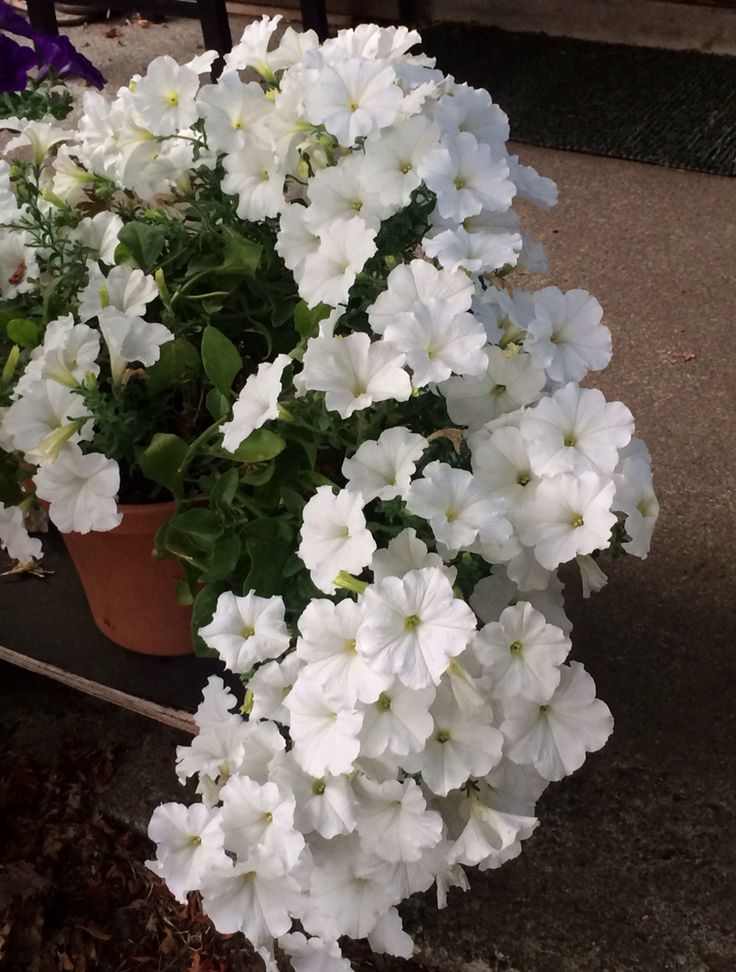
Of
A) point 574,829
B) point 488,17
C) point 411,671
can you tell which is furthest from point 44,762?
point 488,17

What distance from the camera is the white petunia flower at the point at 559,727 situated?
706 millimetres

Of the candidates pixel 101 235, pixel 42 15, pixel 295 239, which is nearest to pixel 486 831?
pixel 295 239

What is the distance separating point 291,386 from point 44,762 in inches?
33.7

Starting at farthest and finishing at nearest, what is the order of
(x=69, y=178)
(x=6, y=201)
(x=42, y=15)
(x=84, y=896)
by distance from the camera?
1. (x=42, y=15)
2. (x=84, y=896)
3. (x=69, y=178)
4. (x=6, y=201)

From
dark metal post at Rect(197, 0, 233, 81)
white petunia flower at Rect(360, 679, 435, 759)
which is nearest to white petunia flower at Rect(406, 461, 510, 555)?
white petunia flower at Rect(360, 679, 435, 759)

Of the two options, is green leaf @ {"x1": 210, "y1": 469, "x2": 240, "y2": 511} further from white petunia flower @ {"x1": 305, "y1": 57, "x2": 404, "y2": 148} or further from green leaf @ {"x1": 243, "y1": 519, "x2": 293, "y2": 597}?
white petunia flower @ {"x1": 305, "y1": 57, "x2": 404, "y2": 148}

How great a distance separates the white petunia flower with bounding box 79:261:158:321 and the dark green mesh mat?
2.13 metres

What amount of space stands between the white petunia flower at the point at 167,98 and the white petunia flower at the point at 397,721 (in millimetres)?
555

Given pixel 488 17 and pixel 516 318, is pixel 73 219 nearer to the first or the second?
pixel 516 318

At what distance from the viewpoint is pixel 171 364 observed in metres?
0.86

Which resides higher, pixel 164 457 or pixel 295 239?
pixel 295 239

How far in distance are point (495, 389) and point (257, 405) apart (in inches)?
7.5

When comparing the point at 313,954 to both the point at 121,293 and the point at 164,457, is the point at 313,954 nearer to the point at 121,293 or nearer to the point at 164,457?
the point at 164,457

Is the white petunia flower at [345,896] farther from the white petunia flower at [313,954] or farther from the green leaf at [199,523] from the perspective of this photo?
the green leaf at [199,523]
